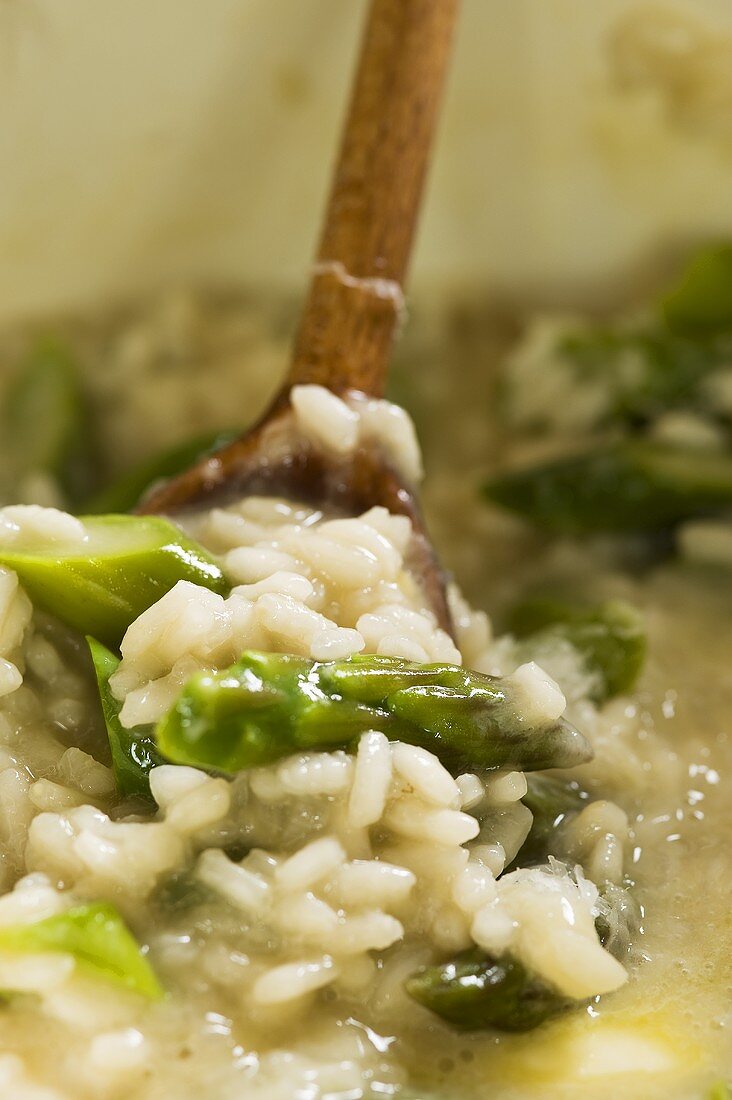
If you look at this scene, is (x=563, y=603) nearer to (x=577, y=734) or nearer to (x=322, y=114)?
(x=577, y=734)

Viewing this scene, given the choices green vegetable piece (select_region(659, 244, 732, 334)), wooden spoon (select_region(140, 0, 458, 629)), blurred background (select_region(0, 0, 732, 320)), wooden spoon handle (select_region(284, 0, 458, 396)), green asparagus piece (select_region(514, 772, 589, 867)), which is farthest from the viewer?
green vegetable piece (select_region(659, 244, 732, 334))

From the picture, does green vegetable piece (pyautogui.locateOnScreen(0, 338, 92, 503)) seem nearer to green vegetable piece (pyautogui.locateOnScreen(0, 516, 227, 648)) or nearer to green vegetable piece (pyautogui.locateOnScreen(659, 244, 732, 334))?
green vegetable piece (pyautogui.locateOnScreen(0, 516, 227, 648))

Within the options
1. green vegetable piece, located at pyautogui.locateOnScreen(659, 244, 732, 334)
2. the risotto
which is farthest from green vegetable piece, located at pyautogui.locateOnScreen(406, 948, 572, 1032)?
green vegetable piece, located at pyautogui.locateOnScreen(659, 244, 732, 334)

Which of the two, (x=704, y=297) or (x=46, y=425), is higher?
(x=704, y=297)

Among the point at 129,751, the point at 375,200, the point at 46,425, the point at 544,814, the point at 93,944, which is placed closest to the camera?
the point at 93,944

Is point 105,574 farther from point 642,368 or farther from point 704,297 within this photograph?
point 704,297

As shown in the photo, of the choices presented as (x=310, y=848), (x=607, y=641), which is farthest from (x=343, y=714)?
(x=607, y=641)

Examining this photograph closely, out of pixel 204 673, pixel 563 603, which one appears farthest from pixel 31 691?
pixel 563 603
